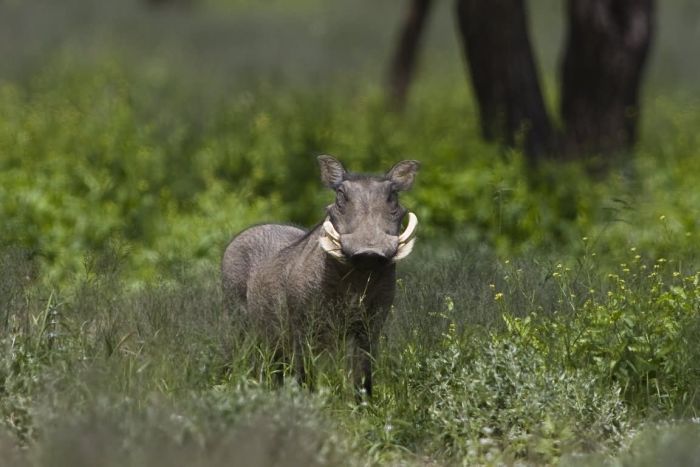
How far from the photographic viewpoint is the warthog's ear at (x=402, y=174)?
23.5 feet

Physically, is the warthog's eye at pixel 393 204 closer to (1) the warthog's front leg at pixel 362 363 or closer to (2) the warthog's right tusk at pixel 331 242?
(2) the warthog's right tusk at pixel 331 242

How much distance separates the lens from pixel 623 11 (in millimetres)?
14086

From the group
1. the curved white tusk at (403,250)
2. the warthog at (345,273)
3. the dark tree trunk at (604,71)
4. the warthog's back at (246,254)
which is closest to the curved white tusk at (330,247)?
the warthog at (345,273)

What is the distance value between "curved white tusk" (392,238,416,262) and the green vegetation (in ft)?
1.79

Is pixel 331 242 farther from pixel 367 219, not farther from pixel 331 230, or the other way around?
pixel 367 219

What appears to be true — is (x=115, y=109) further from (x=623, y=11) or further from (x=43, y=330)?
(x=43, y=330)

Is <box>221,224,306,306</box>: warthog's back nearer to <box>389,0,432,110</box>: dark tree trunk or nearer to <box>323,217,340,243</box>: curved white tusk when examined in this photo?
<box>323,217,340,243</box>: curved white tusk

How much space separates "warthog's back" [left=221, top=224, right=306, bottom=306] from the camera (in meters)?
7.93

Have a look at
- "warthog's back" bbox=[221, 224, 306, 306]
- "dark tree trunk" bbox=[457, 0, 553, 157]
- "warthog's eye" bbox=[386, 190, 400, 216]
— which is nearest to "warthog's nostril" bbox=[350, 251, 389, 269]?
"warthog's eye" bbox=[386, 190, 400, 216]

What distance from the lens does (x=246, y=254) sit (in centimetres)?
802

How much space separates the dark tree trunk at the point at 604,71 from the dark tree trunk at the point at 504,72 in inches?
18.5

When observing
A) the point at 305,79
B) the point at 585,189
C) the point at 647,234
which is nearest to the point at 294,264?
the point at 647,234

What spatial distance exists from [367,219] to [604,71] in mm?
7765

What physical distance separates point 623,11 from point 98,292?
749cm
